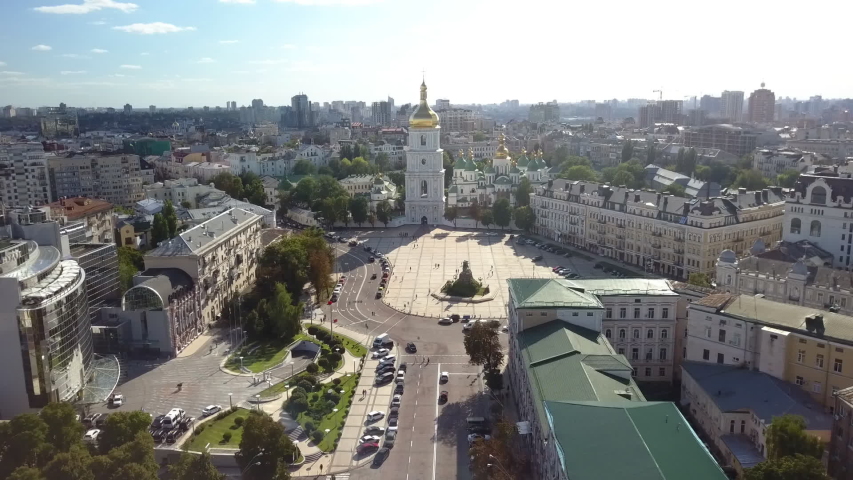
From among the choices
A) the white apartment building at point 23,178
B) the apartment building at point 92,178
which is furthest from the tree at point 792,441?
the apartment building at point 92,178

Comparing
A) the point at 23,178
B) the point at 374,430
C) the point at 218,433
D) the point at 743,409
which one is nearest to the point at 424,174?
the point at 23,178

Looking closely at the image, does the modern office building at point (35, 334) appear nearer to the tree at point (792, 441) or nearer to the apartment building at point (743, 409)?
the apartment building at point (743, 409)

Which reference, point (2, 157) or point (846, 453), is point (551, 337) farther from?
point (2, 157)

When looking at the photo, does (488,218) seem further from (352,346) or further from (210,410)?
(210,410)

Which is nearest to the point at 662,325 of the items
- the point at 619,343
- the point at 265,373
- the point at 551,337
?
the point at 619,343

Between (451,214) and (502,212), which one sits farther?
(451,214)
